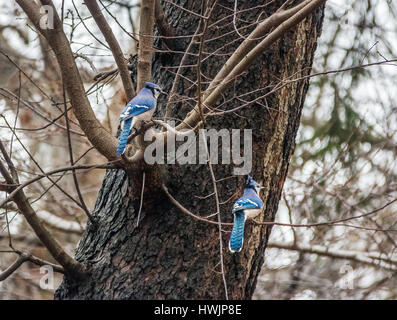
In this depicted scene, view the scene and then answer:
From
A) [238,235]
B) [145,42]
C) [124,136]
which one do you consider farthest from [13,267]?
[145,42]

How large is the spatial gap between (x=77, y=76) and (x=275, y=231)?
3790 millimetres

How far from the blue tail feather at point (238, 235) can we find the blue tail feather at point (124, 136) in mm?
666

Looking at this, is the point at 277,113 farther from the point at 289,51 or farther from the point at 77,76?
the point at 77,76

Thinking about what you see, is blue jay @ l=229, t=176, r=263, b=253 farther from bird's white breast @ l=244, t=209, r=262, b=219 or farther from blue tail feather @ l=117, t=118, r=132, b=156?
blue tail feather @ l=117, t=118, r=132, b=156

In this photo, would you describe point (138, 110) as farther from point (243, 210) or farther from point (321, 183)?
point (321, 183)

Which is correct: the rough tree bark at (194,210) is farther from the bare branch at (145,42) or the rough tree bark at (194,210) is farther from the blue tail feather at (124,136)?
the bare branch at (145,42)

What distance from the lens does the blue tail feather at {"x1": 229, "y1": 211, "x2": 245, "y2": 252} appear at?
8.25ft

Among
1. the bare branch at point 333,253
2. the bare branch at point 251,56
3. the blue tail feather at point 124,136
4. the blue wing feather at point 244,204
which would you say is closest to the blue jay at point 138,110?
the blue tail feather at point 124,136

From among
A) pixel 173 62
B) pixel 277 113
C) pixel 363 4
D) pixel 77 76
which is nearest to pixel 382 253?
pixel 363 4

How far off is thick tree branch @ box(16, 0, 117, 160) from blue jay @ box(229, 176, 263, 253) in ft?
2.24

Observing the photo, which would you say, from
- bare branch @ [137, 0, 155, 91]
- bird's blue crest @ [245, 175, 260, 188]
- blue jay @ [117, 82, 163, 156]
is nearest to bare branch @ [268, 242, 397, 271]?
bird's blue crest @ [245, 175, 260, 188]

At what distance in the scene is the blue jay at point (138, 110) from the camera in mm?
2438

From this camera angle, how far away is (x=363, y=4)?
5715mm

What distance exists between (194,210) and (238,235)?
0.29 metres
